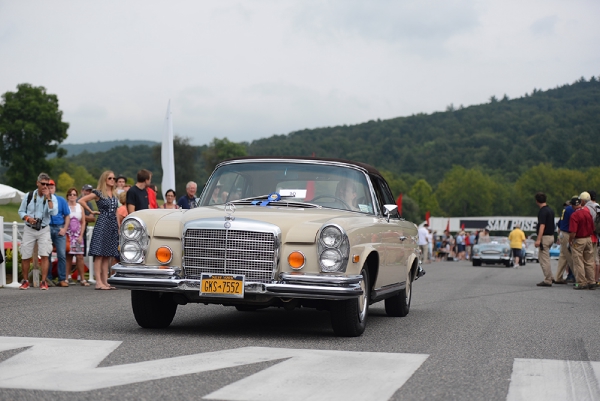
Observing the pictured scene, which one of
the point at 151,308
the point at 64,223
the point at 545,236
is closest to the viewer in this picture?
the point at 151,308

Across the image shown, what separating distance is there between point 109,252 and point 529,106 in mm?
165600

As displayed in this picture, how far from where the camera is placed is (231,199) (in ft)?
29.1

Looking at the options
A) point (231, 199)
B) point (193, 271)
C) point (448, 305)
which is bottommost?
point (448, 305)

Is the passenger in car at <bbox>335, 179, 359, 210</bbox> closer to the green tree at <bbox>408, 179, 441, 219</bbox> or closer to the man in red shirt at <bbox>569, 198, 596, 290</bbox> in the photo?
the man in red shirt at <bbox>569, 198, 596, 290</bbox>

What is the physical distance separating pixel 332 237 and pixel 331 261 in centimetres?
21

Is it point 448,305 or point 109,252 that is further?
point 109,252

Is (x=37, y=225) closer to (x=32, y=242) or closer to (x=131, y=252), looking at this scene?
(x=32, y=242)

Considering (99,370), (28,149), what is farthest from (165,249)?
(28,149)

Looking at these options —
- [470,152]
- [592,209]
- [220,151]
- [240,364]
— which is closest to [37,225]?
[240,364]

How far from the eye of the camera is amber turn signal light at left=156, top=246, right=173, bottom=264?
7762 millimetres

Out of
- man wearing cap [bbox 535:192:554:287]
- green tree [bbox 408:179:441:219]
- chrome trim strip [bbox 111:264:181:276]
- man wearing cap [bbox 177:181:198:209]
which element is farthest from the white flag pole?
green tree [bbox 408:179:441:219]

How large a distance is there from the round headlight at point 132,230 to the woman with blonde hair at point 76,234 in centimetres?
746

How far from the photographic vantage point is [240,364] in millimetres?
6023

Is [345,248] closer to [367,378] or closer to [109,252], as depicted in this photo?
[367,378]
